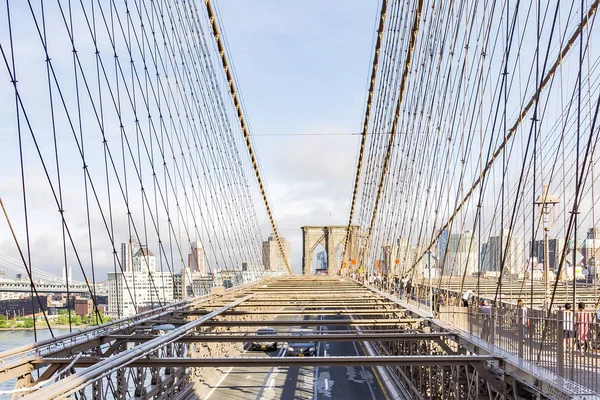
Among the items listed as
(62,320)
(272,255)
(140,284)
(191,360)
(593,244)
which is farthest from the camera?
(272,255)

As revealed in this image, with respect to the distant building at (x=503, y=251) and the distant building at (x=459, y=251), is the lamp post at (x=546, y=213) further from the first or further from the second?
the distant building at (x=459, y=251)

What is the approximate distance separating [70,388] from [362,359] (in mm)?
4217

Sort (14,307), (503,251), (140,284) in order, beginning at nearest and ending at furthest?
(14,307), (503,251), (140,284)

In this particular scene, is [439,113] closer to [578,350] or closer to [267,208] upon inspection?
[578,350]

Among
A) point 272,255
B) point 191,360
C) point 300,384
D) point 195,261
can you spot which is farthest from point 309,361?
point 272,255

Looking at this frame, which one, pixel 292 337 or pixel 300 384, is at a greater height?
pixel 292 337

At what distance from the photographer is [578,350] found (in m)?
7.31

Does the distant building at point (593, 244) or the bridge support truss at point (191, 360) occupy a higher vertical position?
the distant building at point (593, 244)

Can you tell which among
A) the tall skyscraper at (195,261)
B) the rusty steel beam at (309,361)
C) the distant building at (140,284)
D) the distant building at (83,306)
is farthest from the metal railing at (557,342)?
the distant building at (83,306)

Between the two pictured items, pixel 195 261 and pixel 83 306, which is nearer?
pixel 195 261

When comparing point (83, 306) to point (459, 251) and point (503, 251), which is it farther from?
point (503, 251)

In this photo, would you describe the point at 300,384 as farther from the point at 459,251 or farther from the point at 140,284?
the point at 459,251

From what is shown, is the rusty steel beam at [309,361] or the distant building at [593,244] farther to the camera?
the distant building at [593,244]

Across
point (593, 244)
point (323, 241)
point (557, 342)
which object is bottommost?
point (557, 342)
